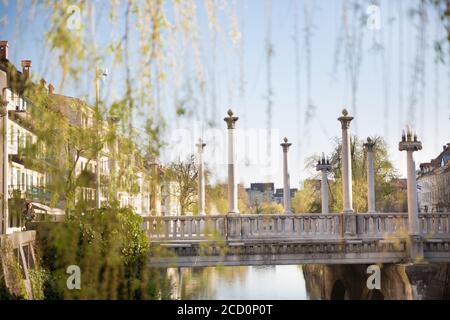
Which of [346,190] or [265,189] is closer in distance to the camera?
[265,189]

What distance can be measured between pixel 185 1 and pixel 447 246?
A: 1277cm

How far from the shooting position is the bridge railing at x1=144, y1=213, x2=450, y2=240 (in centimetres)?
1377

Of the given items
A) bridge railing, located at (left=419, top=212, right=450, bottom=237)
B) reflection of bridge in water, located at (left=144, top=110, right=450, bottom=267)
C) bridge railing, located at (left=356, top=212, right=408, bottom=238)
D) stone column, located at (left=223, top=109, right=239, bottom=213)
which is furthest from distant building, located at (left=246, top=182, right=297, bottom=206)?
bridge railing, located at (left=419, top=212, right=450, bottom=237)

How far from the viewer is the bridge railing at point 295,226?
45.2 feet

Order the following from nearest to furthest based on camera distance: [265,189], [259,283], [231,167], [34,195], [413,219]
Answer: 1. [265,189]
2. [34,195]
3. [231,167]
4. [413,219]
5. [259,283]

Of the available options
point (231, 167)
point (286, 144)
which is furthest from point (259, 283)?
point (231, 167)

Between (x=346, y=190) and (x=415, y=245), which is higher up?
(x=346, y=190)

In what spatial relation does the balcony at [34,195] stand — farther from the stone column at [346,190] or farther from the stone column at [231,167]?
the stone column at [346,190]

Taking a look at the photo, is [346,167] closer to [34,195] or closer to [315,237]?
[315,237]

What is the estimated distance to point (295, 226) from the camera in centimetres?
1405
